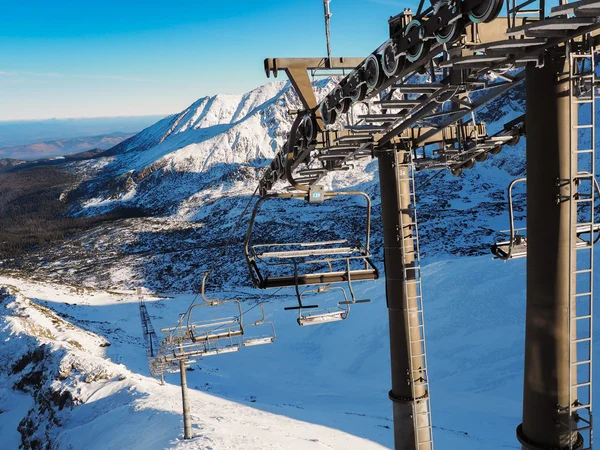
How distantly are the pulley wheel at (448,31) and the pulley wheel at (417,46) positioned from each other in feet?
0.76

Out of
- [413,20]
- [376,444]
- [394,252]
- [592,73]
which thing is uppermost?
[413,20]

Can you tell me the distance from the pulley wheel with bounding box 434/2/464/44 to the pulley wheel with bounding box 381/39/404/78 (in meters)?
0.74

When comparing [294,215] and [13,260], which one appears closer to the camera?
[13,260]

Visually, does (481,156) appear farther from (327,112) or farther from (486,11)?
(486,11)

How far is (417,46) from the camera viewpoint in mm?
5027

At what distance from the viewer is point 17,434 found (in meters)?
27.2

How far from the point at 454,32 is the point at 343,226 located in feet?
212

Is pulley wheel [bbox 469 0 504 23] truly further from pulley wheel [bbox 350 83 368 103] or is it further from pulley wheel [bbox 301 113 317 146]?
pulley wheel [bbox 301 113 317 146]

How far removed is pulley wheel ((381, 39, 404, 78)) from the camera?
5.46 metres

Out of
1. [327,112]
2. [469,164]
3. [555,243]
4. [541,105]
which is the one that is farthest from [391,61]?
[469,164]

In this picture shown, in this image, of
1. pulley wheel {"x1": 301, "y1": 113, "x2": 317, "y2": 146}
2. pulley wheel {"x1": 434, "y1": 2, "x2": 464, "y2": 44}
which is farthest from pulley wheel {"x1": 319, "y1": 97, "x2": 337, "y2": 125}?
pulley wheel {"x1": 434, "y1": 2, "x2": 464, "y2": 44}

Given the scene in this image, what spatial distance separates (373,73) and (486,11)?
2118 millimetres

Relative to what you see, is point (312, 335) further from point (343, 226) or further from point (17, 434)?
point (343, 226)

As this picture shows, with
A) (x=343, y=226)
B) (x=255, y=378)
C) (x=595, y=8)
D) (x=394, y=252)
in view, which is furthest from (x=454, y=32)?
(x=343, y=226)
